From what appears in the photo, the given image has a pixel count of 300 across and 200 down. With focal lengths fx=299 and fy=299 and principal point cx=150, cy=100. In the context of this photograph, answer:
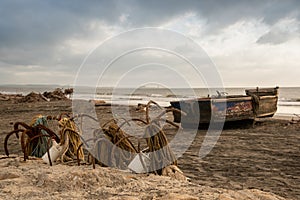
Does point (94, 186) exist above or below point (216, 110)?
below

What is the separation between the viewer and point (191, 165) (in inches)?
240

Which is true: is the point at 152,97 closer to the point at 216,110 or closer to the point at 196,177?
the point at 216,110

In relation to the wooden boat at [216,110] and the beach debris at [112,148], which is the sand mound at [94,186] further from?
the wooden boat at [216,110]

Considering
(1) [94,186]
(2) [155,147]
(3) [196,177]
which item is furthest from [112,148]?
(3) [196,177]

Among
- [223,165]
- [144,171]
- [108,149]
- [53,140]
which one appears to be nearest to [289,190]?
[223,165]

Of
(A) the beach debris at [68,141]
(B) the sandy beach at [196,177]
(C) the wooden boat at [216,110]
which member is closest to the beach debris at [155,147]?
(B) the sandy beach at [196,177]

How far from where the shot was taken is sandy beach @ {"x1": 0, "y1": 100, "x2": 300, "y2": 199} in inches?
93.2

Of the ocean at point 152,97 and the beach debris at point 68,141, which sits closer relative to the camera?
the beach debris at point 68,141

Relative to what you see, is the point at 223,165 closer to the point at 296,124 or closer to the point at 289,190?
the point at 289,190

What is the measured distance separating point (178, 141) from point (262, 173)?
3933 mm

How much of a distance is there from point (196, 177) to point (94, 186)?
3.08 meters

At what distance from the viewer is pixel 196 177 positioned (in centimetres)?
522

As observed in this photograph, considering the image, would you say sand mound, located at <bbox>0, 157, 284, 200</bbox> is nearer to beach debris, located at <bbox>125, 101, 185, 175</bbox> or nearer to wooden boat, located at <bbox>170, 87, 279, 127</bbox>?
beach debris, located at <bbox>125, 101, 185, 175</bbox>

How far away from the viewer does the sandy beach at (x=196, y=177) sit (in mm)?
2367
